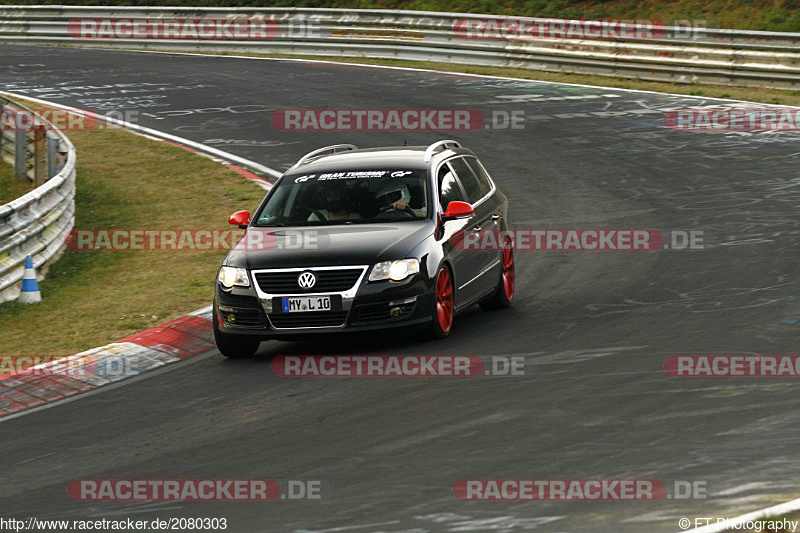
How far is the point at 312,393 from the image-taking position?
9641 millimetres

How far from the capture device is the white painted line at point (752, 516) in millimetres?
5828

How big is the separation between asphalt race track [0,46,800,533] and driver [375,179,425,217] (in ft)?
3.64

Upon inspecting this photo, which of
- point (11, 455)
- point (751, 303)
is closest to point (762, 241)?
point (751, 303)

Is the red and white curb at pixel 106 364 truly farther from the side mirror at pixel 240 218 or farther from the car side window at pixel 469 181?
the car side window at pixel 469 181

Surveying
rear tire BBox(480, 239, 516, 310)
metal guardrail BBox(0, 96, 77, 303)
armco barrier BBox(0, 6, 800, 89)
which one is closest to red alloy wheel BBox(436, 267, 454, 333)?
rear tire BBox(480, 239, 516, 310)

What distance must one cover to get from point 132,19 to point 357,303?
27647 mm

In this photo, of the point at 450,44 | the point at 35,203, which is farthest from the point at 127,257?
the point at 450,44

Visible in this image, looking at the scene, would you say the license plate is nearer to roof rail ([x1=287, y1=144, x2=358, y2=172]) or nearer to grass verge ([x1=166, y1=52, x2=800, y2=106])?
roof rail ([x1=287, y1=144, x2=358, y2=172])

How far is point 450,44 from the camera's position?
30.4 metres

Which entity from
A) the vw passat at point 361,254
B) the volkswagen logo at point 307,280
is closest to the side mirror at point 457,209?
the vw passat at point 361,254

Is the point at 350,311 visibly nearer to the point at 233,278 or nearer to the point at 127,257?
the point at 233,278

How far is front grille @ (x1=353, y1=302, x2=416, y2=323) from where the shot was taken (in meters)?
10.7

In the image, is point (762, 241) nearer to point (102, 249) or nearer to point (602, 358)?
point (602, 358)

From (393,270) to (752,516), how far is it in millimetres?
5256
